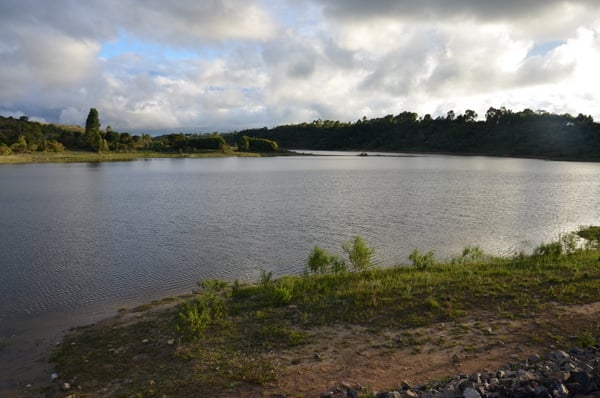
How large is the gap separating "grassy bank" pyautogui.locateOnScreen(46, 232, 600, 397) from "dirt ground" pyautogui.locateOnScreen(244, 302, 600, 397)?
0.20 feet

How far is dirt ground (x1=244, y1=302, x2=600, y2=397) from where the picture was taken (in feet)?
26.5

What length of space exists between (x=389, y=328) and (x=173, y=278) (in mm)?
9884

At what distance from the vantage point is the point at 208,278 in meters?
17.3

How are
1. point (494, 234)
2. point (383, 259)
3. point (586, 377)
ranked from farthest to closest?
point (494, 234) → point (383, 259) → point (586, 377)

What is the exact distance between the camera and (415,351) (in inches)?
357

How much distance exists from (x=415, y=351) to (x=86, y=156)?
123913mm

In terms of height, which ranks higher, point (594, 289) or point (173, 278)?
point (594, 289)

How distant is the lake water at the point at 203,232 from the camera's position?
51.5 feet

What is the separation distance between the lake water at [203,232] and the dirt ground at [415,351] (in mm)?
6683

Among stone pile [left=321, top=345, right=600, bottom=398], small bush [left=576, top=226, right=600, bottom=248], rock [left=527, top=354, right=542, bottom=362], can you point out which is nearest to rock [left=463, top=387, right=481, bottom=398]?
stone pile [left=321, top=345, right=600, bottom=398]

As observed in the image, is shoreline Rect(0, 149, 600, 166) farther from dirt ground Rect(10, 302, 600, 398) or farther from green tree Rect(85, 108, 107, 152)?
dirt ground Rect(10, 302, 600, 398)

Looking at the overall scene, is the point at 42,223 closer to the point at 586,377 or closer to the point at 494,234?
the point at 494,234

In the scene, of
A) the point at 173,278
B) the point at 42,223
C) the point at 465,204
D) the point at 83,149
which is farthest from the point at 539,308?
the point at 83,149

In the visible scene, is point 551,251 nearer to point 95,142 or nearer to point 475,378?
point 475,378
